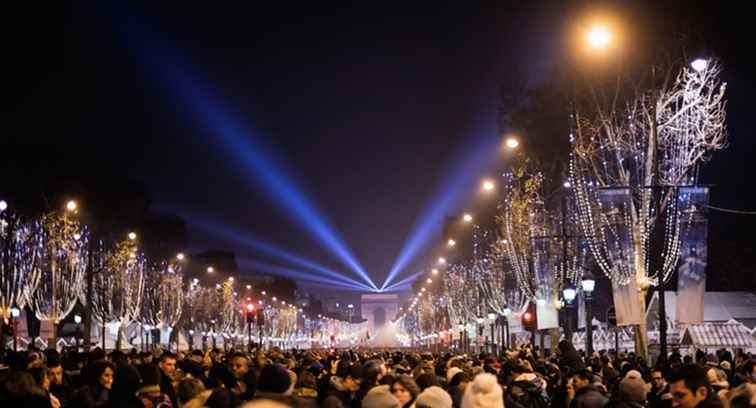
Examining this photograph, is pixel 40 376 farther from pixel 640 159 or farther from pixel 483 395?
pixel 640 159

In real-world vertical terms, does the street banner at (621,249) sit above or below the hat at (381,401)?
above

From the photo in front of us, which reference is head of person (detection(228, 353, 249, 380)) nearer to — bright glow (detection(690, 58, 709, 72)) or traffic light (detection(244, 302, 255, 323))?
bright glow (detection(690, 58, 709, 72))

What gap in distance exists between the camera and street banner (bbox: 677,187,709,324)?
118 feet

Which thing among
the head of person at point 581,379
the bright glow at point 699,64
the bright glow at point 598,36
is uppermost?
the bright glow at point 699,64

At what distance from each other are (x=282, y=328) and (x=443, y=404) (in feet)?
610

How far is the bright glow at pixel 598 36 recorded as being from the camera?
79.7ft

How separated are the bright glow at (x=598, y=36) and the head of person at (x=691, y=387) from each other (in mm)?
16262

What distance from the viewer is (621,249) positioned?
129ft

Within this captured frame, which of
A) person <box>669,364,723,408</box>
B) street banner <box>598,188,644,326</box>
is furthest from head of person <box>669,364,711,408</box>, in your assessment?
street banner <box>598,188,644,326</box>

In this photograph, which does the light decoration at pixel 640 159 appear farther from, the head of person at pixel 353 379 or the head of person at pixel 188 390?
the head of person at pixel 188 390

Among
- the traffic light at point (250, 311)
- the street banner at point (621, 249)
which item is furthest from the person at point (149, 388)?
the traffic light at point (250, 311)

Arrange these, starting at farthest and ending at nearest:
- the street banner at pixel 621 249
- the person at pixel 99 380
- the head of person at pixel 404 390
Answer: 1. the street banner at pixel 621 249
2. the person at pixel 99 380
3. the head of person at pixel 404 390

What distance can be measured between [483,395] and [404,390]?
3644 millimetres

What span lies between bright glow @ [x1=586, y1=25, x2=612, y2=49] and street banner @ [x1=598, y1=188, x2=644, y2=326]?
11.5 m
